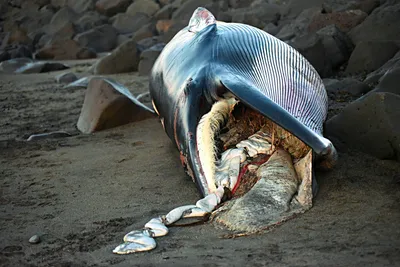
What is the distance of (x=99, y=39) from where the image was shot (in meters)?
15.3

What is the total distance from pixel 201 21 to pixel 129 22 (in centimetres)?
1260

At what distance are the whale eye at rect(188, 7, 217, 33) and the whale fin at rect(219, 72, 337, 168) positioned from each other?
1.20 meters

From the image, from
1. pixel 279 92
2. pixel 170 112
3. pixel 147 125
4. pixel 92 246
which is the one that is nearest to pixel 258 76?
pixel 279 92

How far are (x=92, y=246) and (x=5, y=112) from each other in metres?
4.62

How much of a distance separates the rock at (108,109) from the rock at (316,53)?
185cm

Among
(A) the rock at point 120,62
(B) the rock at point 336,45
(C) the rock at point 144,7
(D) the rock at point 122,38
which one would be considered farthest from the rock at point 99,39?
(B) the rock at point 336,45

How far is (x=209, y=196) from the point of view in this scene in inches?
149

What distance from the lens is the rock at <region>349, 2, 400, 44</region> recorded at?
25.8 feet

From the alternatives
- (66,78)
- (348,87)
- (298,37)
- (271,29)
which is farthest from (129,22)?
(348,87)

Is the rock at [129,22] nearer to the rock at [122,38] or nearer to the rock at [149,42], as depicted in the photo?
the rock at [122,38]

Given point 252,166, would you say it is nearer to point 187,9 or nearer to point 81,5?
point 187,9

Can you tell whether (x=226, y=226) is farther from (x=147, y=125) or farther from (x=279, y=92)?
(x=147, y=125)

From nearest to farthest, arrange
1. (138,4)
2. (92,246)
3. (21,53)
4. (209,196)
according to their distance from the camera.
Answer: (92,246) → (209,196) → (21,53) → (138,4)

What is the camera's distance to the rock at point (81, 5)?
68.4ft
